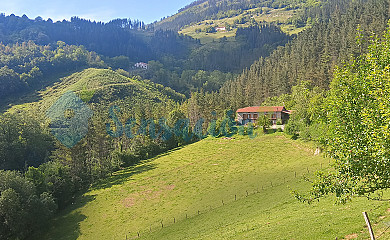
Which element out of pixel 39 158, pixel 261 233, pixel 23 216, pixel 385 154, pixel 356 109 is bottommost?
pixel 39 158

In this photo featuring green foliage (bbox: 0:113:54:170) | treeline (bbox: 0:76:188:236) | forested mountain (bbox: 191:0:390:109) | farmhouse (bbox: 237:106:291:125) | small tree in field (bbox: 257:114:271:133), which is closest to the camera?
treeline (bbox: 0:76:188:236)

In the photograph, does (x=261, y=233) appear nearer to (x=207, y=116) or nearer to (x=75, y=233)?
(x=75, y=233)

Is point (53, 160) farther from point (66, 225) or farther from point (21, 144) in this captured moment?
point (66, 225)

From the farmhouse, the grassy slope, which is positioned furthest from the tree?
the farmhouse

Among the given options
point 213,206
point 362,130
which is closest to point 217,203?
point 213,206

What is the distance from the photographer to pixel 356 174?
12125 millimetres

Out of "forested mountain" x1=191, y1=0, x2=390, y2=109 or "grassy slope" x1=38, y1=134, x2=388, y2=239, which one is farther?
"forested mountain" x1=191, y1=0, x2=390, y2=109

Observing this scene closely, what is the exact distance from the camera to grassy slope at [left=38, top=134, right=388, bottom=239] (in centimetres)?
2310

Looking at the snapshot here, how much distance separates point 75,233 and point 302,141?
2152 inches

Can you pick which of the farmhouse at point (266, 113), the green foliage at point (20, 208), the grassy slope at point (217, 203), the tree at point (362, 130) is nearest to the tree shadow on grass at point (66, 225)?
the grassy slope at point (217, 203)

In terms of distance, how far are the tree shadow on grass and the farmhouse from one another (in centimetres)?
6397

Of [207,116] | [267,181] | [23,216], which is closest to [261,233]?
[267,181]

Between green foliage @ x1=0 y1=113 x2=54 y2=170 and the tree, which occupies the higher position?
the tree

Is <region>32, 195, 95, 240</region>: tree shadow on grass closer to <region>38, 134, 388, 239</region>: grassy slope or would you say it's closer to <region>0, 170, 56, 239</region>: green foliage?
<region>38, 134, 388, 239</region>: grassy slope
